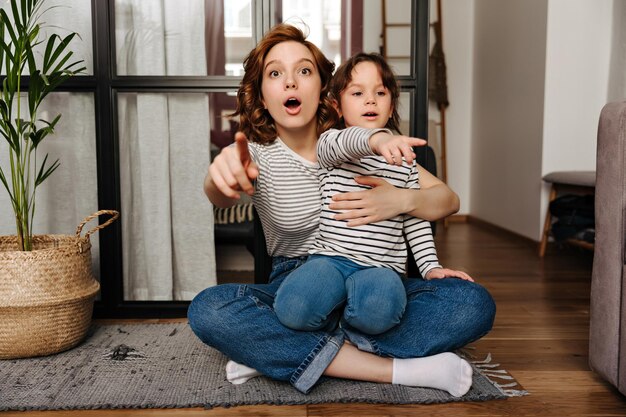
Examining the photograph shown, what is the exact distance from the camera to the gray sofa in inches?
54.2

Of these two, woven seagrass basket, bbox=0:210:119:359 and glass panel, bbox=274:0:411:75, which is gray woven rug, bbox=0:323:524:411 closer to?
woven seagrass basket, bbox=0:210:119:359

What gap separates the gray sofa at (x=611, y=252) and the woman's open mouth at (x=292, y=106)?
72 cm

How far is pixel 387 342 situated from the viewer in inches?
59.0

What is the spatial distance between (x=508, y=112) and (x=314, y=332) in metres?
3.23

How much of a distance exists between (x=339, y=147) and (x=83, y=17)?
120cm

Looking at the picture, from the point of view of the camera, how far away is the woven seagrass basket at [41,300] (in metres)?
1.66

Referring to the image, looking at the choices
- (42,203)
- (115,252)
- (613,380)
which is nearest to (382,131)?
(613,380)

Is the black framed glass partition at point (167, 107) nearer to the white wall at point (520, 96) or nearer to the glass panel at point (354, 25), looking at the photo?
the glass panel at point (354, 25)

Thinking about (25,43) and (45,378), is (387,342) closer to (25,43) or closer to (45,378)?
(45,378)

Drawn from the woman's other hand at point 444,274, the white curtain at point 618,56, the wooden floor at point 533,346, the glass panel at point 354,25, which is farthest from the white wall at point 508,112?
the woman's other hand at point 444,274

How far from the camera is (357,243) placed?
4.97 ft

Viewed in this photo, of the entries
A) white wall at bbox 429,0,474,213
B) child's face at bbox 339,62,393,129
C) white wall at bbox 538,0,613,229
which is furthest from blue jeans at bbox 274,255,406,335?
white wall at bbox 429,0,474,213

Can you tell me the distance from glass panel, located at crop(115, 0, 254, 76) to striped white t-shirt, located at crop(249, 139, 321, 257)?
1.86ft

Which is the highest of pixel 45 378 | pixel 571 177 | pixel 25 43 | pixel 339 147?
pixel 25 43
